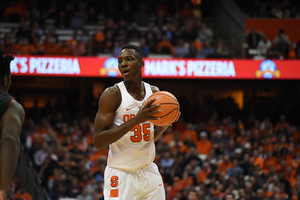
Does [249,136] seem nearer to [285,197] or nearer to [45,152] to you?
[285,197]

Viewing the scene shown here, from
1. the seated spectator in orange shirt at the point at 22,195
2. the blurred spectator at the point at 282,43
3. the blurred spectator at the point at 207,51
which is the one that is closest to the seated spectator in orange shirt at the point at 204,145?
the blurred spectator at the point at 207,51

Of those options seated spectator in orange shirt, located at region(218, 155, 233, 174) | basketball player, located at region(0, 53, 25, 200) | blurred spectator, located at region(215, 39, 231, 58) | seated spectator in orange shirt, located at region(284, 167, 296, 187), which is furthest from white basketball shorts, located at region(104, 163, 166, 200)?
blurred spectator, located at region(215, 39, 231, 58)

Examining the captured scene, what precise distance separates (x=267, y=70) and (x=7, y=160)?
36.4 feet

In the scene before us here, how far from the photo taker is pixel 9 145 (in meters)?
2.24

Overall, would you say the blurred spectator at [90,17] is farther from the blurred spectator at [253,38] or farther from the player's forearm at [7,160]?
the player's forearm at [7,160]

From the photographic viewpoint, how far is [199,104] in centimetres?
1404

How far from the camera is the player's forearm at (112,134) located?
10.5ft

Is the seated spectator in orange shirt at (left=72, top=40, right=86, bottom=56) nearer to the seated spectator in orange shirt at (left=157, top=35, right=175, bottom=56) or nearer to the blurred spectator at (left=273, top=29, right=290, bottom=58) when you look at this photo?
the seated spectator in orange shirt at (left=157, top=35, right=175, bottom=56)

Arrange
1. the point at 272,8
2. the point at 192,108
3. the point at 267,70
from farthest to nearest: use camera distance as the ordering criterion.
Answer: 1. the point at 272,8
2. the point at 192,108
3. the point at 267,70

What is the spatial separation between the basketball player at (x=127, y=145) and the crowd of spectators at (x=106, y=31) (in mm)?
8660

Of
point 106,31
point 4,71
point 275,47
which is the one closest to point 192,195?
point 4,71

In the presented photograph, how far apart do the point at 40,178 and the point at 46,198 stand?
0.88m

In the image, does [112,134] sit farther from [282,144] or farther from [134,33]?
[134,33]

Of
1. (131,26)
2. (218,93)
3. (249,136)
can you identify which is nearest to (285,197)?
(249,136)
